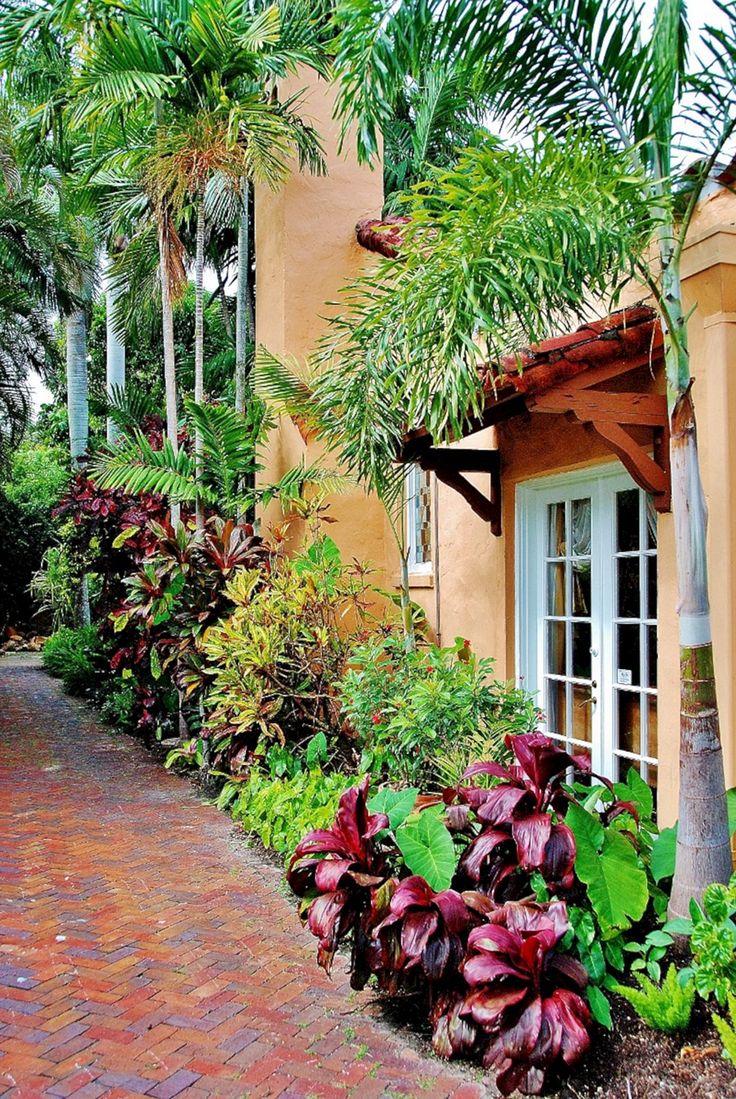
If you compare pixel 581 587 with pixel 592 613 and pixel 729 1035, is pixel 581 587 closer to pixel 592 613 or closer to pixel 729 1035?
pixel 592 613

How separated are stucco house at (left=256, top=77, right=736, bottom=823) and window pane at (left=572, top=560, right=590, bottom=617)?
2cm

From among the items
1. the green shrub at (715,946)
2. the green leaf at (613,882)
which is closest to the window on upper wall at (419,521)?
the green leaf at (613,882)

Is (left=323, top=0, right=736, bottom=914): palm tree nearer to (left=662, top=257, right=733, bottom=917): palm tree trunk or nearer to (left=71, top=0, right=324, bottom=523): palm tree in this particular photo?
(left=662, top=257, right=733, bottom=917): palm tree trunk

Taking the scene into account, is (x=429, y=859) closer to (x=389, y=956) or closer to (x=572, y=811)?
(x=389, y=956)

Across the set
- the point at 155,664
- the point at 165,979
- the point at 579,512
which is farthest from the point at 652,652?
the point at 155,664

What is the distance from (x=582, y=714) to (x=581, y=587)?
0.97 meters

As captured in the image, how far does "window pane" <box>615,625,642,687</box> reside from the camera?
5805mm

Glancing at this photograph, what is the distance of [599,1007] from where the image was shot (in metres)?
3.48

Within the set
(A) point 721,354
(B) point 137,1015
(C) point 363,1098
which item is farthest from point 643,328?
(B) point 137,1015

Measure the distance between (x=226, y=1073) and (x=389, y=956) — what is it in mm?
808

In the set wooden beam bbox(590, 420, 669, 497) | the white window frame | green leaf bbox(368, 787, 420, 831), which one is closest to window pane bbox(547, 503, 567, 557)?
wooden beam bbox(590, 420, 669, 497)

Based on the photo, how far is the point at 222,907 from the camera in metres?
5.34

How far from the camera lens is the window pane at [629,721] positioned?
19.1ft

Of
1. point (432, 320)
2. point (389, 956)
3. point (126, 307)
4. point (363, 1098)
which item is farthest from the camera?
point (126, 307)
